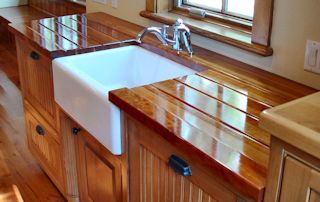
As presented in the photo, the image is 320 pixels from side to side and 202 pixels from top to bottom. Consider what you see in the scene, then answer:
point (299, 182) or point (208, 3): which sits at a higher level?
point (208, 3)

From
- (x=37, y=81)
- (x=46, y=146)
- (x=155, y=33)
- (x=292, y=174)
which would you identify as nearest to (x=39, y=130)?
(x=46, y=146)

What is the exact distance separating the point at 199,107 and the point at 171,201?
1.03 feet

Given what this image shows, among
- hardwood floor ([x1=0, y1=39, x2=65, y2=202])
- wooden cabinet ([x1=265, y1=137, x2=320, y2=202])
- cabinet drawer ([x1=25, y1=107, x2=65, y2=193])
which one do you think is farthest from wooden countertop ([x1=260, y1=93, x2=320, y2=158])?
hardwood floor ([x1=0, y1=39, x2=65, y2=202])

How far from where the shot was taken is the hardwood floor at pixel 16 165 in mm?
2533

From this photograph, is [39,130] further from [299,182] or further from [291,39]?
[299,182]

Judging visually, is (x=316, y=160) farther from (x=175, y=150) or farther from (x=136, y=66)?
(x=136, y=66)

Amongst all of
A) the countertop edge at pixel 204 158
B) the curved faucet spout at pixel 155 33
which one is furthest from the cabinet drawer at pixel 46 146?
the countertop edge at pixel 204 158

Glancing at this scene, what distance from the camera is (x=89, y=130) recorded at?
1.72 metres

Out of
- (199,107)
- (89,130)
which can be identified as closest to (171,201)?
(199,107)

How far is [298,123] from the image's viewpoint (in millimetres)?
829

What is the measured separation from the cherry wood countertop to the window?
222mm

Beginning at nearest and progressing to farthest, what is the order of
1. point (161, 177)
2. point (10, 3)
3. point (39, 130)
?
point (161, 177) → point (39, 130) → point (10, 3)

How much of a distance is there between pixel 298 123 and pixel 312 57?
2.60ft

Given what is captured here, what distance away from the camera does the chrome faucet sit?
76.5 inches
